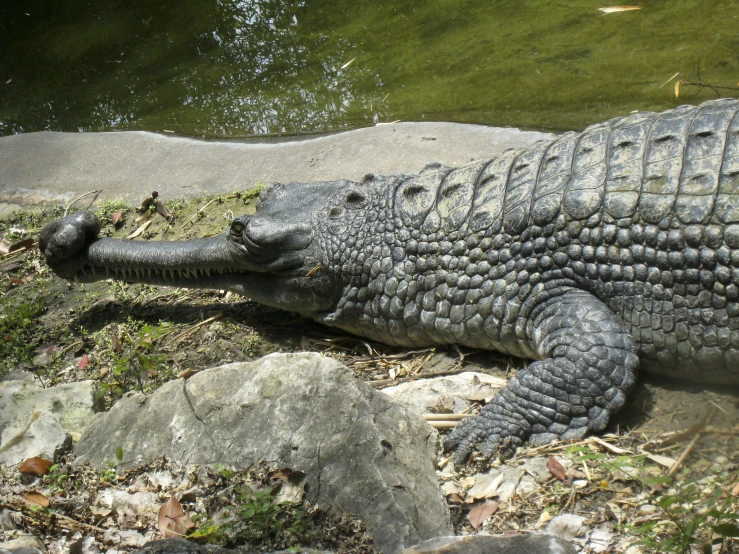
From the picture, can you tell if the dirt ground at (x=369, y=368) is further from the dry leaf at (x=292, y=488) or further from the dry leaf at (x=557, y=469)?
the dry leaf at (x=292, y=488)

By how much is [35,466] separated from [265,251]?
174 cm

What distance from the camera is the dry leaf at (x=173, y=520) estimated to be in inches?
107

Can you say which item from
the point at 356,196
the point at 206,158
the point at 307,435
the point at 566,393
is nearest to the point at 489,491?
the point at 566,393

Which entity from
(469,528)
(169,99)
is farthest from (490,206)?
(169,99)

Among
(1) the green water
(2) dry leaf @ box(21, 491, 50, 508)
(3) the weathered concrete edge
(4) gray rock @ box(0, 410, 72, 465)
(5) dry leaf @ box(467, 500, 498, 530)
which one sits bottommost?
(5) dry leaf @ box(467, 500, 498, 530)

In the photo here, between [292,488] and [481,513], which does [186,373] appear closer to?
[292,488]

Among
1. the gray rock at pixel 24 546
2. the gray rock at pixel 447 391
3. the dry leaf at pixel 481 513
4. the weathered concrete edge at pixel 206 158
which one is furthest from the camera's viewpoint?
the weathered concrete edge at pixel 206 158

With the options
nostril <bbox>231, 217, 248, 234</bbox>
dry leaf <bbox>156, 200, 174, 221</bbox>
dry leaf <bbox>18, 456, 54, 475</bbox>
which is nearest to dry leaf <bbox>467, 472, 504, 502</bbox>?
dry leaf <bbox>18, 456, 54, 475</bbox>

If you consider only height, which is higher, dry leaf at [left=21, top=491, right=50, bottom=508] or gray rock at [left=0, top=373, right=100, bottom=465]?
gray rock at [left=0, top=373, right=100, bottom=465]

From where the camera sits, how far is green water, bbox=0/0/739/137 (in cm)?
652

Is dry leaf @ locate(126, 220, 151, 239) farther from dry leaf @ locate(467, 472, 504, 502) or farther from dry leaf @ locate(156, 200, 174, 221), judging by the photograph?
dry leaf @ locate(467, 472, 504, 502)

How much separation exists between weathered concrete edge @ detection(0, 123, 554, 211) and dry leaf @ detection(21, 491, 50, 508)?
349cm

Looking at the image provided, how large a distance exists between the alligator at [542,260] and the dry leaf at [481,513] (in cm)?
34

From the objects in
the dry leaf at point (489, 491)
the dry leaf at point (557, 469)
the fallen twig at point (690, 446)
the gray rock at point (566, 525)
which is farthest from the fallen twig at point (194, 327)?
the fallen twig at point (690, 446)
